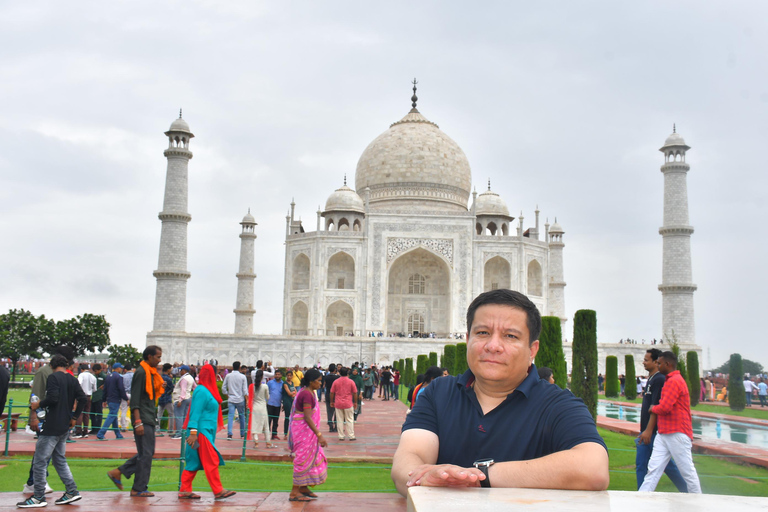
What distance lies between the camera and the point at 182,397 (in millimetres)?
8883

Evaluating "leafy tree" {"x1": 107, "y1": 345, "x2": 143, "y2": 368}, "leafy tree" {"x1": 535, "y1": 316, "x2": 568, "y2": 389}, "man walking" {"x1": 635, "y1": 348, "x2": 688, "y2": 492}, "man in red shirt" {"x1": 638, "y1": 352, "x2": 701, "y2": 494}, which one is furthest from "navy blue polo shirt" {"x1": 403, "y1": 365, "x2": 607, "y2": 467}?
"leafy tree" {"x1": 107, "y1": 345, "x2": 143, "y2": 368}

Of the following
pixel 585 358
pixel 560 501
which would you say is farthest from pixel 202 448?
pixel 585 358

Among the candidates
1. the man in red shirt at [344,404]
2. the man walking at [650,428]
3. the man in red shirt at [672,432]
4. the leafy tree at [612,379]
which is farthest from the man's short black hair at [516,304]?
the leafy tree at [612,379]

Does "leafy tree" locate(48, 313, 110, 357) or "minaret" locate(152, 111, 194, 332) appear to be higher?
"minaret" locate(152, 111, 194, 332)

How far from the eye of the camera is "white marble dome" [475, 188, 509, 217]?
32500 millimetres

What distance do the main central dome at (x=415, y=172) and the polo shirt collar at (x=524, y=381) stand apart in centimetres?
2862

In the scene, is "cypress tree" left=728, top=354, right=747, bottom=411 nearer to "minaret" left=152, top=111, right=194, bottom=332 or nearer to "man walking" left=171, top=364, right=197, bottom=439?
"man walking" left=171, top=364, right=197, bottom=439

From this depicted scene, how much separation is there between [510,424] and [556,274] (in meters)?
32.1

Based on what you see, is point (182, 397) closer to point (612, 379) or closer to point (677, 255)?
point (612, 379)

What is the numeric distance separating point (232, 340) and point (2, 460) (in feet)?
60.0

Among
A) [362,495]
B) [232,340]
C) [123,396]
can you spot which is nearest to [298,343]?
[232,340]

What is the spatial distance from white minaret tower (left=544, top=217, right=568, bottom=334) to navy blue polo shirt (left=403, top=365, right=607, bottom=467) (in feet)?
100.0

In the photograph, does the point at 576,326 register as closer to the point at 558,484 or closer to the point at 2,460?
the point at 2,460

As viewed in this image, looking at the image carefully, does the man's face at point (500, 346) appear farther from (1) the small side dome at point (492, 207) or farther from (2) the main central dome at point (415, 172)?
(1) the small side dome at point (492, 207)
